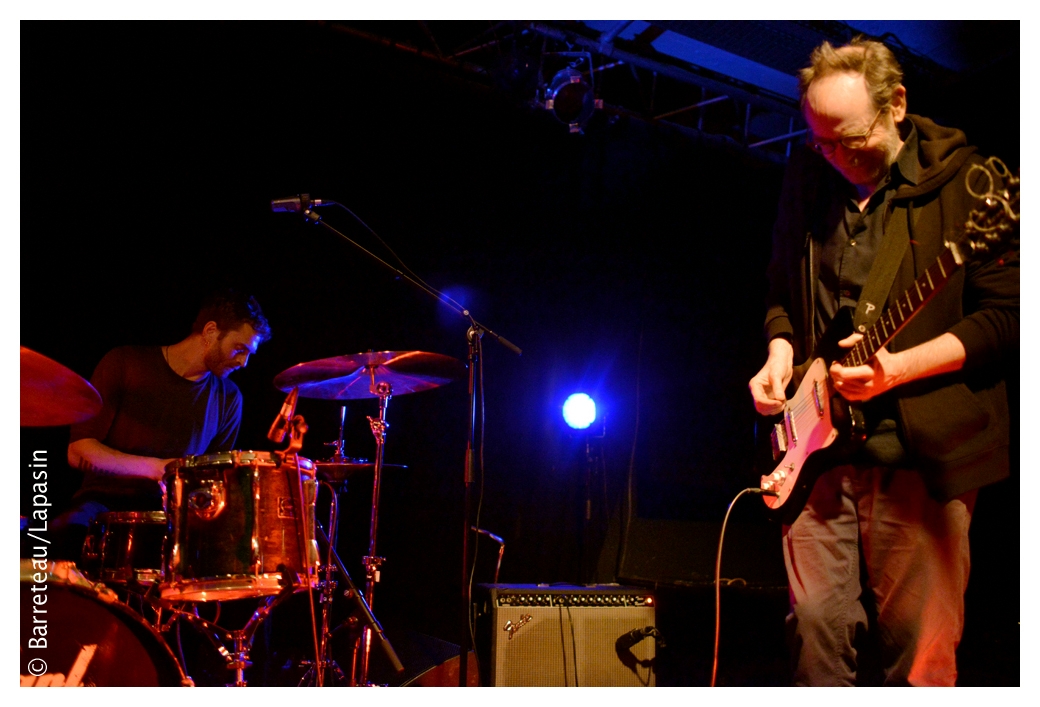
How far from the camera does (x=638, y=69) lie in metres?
4.55

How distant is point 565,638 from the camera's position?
2871mm

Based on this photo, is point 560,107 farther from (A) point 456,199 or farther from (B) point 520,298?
(B) point 520,298

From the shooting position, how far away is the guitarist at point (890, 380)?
1.66 metres

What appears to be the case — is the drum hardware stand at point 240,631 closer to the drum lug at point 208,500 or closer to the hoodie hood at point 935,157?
the drum lug at point 208,500

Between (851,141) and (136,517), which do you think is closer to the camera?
(851,141)

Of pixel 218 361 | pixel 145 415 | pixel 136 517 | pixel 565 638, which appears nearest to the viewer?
pixel 136 517

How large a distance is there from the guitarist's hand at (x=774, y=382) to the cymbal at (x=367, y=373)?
131 cm

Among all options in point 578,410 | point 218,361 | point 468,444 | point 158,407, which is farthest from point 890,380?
point 158,407

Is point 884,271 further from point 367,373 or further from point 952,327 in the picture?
point 367,373

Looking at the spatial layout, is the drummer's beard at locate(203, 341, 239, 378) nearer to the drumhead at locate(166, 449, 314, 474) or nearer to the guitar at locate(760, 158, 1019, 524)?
the drumhead at locate(166, 449, 314, 474)

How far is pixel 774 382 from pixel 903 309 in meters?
0.51

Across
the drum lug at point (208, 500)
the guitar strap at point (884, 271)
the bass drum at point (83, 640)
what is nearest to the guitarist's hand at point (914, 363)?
the guitar strap at point (884, 271)

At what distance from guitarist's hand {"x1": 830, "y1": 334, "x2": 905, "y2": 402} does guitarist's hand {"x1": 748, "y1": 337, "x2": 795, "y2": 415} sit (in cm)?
35
